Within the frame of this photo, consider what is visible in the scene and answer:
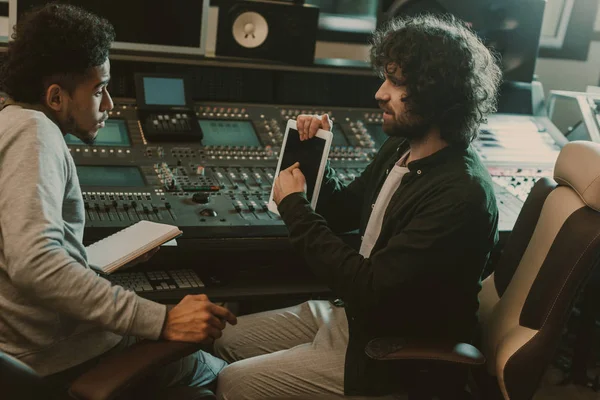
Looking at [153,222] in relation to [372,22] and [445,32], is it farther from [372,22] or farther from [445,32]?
[372,22]

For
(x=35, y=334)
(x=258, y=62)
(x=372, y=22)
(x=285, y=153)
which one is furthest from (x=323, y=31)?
(x=35, y=334)

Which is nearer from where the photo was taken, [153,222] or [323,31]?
[153,222]

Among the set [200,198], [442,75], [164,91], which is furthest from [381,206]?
[164,91]

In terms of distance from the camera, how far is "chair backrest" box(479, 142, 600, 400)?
1589 mm

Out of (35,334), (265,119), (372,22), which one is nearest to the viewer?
(35,334)

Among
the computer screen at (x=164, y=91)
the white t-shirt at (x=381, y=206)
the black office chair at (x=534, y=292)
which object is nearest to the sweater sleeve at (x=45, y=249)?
the black office chair at (x=534, y=292)

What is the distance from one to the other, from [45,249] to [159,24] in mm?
1358

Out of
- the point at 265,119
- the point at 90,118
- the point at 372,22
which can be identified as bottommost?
the point at 265,119

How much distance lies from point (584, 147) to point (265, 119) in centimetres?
120

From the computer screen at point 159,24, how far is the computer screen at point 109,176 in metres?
0.49

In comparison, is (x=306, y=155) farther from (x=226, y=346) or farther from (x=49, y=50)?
(x=49, y=50)

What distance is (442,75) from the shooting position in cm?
167

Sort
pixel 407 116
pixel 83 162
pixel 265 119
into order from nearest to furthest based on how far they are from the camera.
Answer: pixel 407 116 < pixel 83 162 < pixel 265 119

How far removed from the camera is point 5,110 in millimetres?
1495
